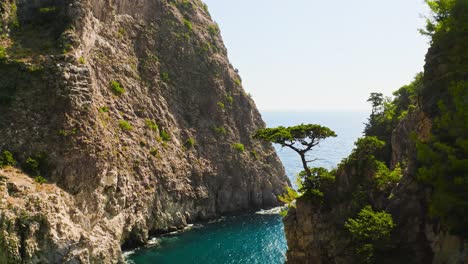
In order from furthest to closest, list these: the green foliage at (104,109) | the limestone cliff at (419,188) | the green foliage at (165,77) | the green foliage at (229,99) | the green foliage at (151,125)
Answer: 1. the green foliage at (229,99)
2. the green foliage at (165,77)
3. the green foliage at (151,125)
4. the green foliage at (104,109)
5. the limestone cliff at (419,188)

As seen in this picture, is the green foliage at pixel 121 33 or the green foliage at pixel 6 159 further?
the green foliage at pixel 121 33

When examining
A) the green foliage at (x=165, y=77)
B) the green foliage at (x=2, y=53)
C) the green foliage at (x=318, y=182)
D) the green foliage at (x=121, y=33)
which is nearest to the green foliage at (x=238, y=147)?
the green foliage at (x=165, y=77)

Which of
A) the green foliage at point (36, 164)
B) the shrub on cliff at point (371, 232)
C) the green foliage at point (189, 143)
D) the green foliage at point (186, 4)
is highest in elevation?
the green foliage at point (186, 4)

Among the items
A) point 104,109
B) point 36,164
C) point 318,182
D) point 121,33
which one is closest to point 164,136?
point 104,109

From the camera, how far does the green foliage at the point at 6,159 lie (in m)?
45.1

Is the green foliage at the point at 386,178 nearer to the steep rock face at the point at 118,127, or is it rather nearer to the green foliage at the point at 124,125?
the steep rock face at the point at 118,127

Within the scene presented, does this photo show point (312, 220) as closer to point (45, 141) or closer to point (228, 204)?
point (45, 141)

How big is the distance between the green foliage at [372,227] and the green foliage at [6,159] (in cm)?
3915

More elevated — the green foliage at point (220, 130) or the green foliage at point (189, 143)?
the green foliage at point (220, 130)

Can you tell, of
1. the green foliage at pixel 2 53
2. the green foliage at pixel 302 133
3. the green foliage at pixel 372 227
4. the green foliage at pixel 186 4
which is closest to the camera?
the green foliage at pixel 372 227

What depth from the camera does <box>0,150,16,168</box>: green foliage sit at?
4514 centimetres

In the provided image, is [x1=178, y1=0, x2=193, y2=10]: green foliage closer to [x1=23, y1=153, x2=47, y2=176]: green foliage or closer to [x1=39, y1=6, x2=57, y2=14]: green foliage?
[x1=39, y1=6, x2=57, y2=14]: green foliage

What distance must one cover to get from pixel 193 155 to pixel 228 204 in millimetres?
13860

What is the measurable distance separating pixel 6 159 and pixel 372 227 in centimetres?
4162
